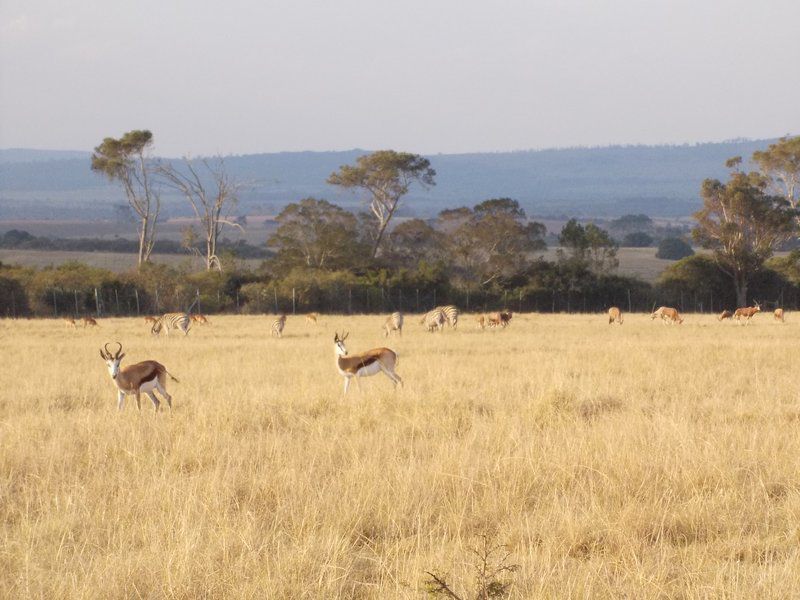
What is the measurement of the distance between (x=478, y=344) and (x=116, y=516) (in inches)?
695

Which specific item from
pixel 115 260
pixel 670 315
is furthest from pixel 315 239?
pixel 115 260

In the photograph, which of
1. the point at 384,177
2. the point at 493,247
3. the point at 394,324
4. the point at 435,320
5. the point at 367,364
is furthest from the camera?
the point at 384,177

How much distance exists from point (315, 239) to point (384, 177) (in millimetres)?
8900

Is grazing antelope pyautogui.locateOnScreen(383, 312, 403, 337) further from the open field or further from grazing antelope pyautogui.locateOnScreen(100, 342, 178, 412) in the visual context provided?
the open field

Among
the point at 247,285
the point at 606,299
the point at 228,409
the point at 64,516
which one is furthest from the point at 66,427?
the point at 606,299

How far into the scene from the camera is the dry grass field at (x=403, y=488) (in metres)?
4.96

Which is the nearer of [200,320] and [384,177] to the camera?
[200,320]

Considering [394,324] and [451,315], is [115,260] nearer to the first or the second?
[451,315]

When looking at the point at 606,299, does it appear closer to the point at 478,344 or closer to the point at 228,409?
A: the point at 478,344

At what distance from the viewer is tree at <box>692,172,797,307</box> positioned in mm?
49500

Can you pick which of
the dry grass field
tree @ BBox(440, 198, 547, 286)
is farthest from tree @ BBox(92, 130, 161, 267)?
the dry grass field

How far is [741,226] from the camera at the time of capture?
51031 millimetres

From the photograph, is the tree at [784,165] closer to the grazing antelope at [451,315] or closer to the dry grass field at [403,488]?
the grazing antelope at [451,315]

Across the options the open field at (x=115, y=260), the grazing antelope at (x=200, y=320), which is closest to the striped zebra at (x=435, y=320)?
the grazing antelope at (x=200, y=320)
